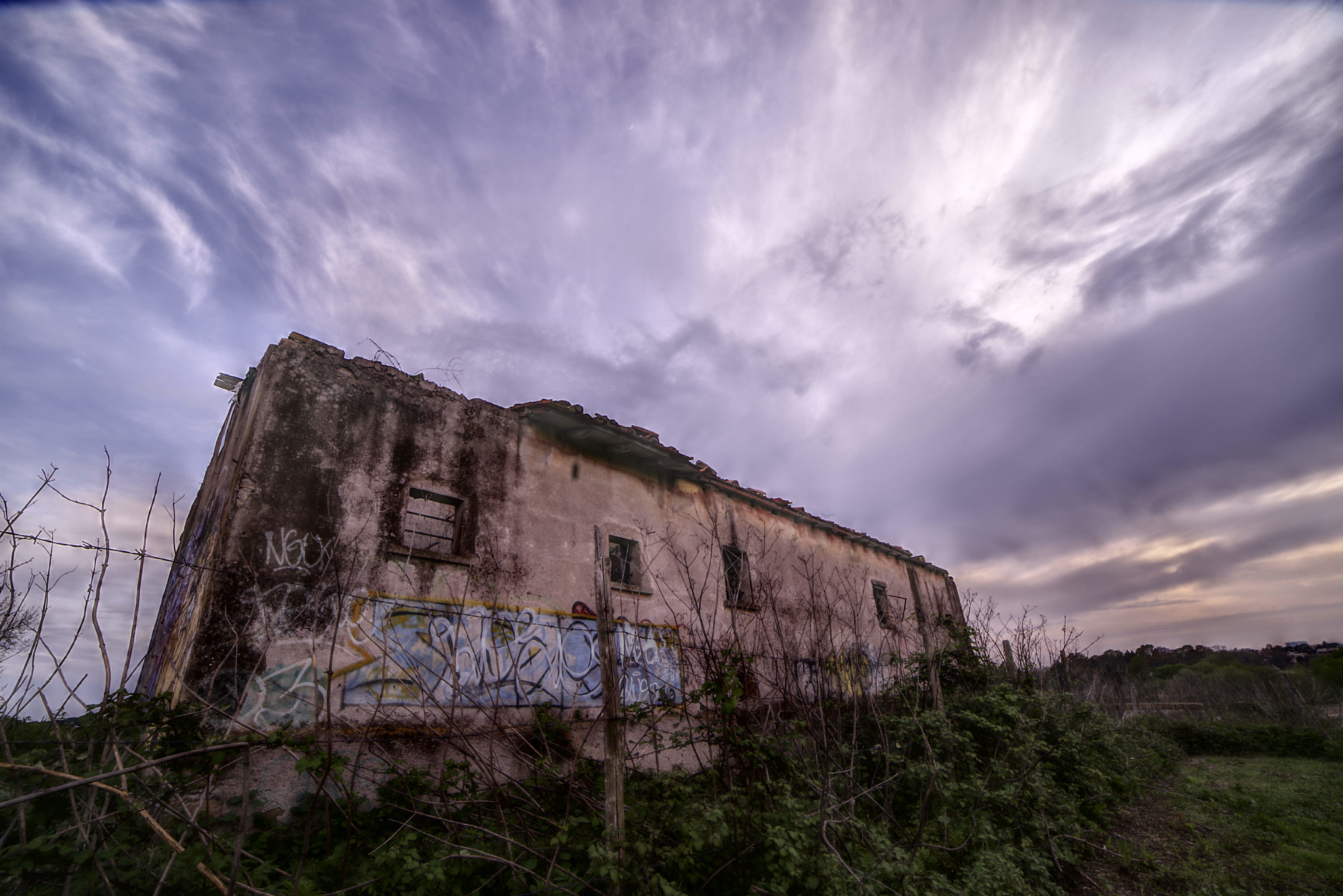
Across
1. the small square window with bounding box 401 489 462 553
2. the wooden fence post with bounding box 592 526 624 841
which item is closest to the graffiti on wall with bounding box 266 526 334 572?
the small square window with bounding box 401 489 462 553

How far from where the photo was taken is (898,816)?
7102 mm

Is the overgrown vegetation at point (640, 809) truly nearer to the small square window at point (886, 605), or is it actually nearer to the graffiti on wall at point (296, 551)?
the graffiti on wall at point (296, 551)

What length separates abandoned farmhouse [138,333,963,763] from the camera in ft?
18.5

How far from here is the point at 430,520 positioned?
7410 mm

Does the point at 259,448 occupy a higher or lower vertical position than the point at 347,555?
higher

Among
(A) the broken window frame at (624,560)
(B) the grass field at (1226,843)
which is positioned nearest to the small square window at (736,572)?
(A) the broken window frame at (624,560)

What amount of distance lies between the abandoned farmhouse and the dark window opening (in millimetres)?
38

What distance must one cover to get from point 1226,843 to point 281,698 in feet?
36.2

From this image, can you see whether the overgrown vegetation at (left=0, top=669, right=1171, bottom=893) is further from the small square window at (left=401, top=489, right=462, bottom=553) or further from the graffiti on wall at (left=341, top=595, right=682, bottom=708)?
the small square window at (left=401, top=489, right=462, bottom=553)

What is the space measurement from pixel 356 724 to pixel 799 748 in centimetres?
436

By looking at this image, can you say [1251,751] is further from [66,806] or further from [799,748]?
[66,806]

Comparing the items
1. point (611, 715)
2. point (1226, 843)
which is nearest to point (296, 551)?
point (611, 715)

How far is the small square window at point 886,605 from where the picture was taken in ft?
47.3

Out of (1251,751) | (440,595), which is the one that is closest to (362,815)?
(440,595)
